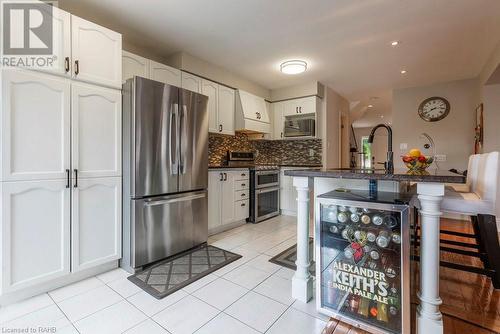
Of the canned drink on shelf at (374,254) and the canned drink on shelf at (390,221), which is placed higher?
the canned drink on shelf at (390,221)

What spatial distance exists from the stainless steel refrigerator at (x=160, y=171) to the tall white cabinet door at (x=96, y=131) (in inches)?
3.3

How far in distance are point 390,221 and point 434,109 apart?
4.43 meters

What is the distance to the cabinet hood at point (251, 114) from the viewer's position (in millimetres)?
4047

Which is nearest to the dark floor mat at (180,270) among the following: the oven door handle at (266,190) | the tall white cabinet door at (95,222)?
the tall white cabinet door at (95,222)

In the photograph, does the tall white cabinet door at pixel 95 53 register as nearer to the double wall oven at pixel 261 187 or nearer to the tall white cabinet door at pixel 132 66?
the tall white cabinet door at pixel 132 66

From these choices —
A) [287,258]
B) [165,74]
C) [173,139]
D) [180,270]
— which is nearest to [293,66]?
[165,74]

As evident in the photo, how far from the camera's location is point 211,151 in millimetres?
4086

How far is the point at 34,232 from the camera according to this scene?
1766 mm

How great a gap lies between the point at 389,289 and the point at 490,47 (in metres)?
3.51

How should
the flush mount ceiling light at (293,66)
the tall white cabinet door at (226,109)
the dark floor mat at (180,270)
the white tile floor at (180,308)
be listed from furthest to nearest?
the tall white cabinet door at (226,109)
the flush mount ceiling light at (293,66)
the dark floor mat at (180,270)
the white tile floor at (180,308)

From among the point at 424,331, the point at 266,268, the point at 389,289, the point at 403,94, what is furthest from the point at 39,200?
the point at 403,94

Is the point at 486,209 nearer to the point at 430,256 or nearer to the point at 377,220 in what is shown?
the point at 430,256

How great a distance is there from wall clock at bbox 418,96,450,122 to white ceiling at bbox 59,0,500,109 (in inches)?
26.3

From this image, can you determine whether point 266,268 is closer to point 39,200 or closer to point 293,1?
point 39,200
